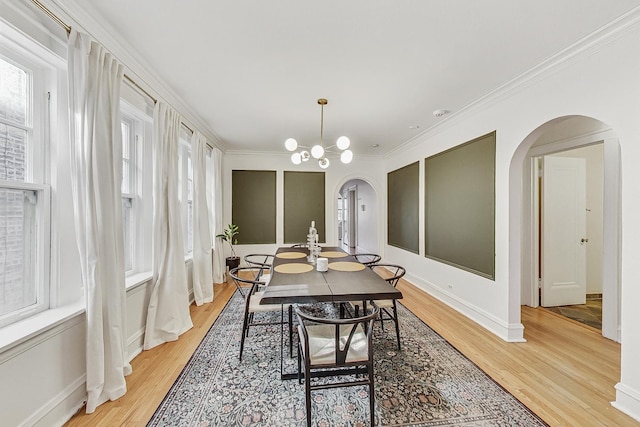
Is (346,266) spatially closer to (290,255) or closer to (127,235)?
(290,255)

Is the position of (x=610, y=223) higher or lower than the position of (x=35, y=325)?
higher

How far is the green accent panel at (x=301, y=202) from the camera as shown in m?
5.98

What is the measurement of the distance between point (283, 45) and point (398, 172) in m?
3.88

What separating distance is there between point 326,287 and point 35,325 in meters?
1.78

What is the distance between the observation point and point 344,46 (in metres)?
2.08

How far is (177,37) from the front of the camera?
6.56ft

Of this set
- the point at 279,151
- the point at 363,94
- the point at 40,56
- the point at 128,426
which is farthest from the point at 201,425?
the point at 279,151

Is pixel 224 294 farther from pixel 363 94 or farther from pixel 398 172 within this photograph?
pixel 398 172

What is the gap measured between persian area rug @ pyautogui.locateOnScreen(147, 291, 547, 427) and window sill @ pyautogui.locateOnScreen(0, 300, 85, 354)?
852 millimetres

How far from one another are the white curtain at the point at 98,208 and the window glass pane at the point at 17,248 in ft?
0.81

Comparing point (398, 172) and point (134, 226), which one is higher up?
point (398, 172)

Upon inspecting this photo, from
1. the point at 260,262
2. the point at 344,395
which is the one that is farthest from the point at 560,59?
the point at 260,262

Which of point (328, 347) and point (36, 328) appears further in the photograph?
point (328, 347)

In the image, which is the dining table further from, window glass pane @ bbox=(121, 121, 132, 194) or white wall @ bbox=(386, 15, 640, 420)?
window glass pane @ bbox=(121, 121, 132, 194)
